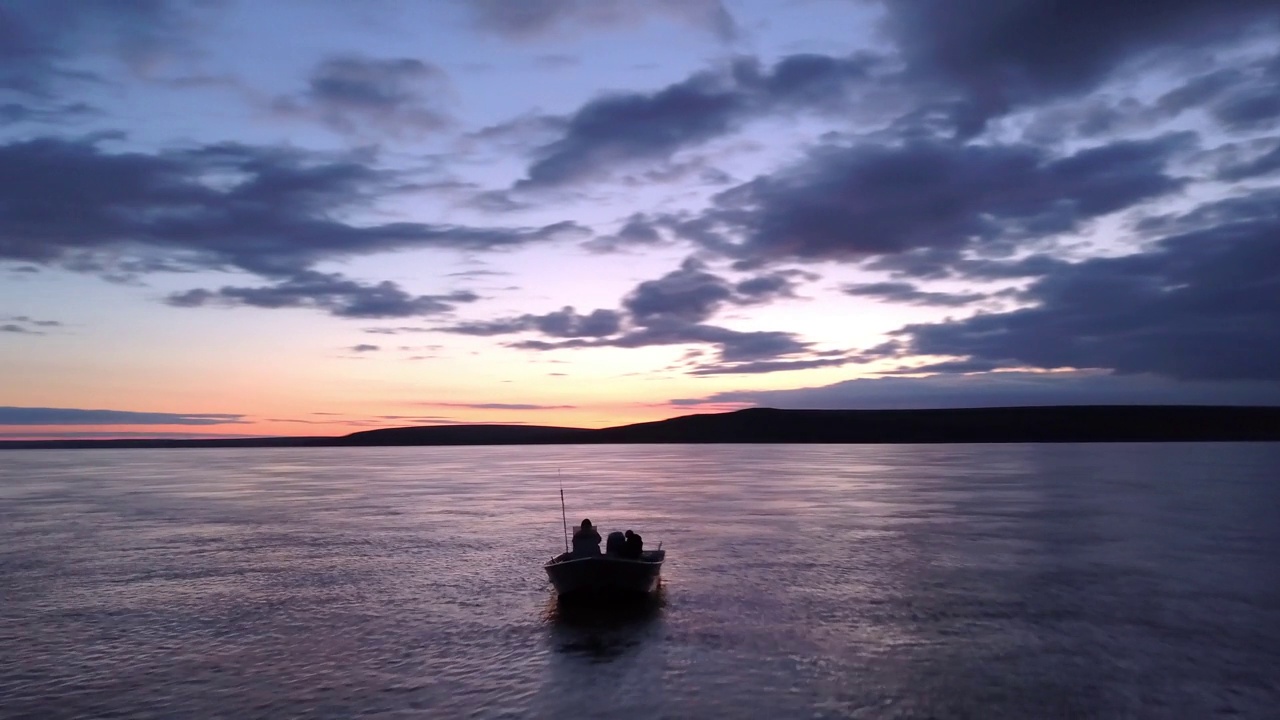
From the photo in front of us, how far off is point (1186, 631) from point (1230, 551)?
54.3 ft

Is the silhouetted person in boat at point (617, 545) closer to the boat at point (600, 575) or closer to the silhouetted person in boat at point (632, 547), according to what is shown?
the silhouetted person in boat at point (632, 547)

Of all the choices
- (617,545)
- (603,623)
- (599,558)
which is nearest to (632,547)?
(617,545)

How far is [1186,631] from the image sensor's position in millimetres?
21172

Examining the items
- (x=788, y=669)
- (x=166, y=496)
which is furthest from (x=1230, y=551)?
(x=166, y=496)

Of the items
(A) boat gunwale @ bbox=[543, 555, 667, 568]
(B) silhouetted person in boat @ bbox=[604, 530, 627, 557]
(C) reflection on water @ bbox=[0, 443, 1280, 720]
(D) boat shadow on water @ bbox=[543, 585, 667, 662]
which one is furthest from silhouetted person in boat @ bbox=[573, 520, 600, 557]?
(C) reflection on water @ bbox=[0, 443, 1280, 720]

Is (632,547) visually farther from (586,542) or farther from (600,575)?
(600,575)

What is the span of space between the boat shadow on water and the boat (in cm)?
34

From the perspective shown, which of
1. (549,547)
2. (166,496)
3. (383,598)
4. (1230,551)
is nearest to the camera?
(383,598)

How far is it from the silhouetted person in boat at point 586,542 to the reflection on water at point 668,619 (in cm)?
154

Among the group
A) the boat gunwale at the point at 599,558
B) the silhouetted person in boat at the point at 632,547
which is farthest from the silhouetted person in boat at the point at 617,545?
the boat gunwale at the point at 599,558

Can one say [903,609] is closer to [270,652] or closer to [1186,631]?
[1186,631]

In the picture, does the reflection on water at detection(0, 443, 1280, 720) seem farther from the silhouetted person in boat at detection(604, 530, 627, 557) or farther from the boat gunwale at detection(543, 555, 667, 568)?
the silhouetted person in boat at detection(604, 530, 627, 557)

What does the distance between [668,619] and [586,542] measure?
3877mm

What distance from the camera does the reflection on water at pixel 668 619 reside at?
16.2m
